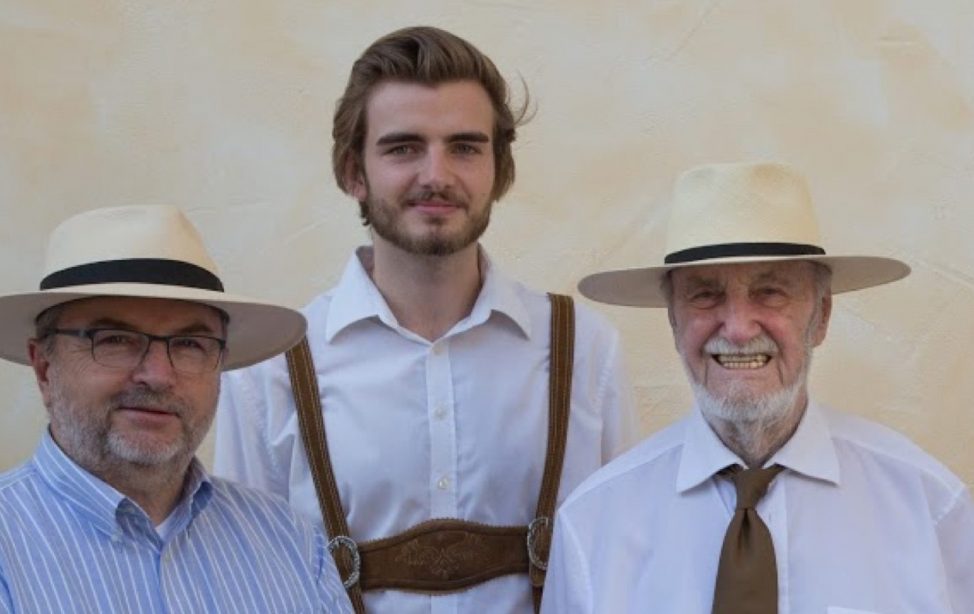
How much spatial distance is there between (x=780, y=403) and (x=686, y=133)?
1334 millimetres

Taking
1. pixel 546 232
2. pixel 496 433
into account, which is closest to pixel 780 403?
pixel 496 433

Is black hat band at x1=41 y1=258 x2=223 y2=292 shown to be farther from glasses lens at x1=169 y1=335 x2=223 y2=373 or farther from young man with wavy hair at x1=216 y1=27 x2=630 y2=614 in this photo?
young man with wavy hair at x1=216 y1=27 x2=630 y2=614

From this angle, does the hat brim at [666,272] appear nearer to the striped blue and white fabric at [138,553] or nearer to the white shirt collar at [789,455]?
the white shirt collar at [789,455]

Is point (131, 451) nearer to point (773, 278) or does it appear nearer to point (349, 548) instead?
point (349, 548)

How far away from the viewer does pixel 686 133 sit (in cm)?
365

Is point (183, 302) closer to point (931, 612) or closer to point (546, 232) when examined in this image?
point (931, 612)

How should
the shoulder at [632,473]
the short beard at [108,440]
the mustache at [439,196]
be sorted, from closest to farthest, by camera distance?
the short beard at [108,440], the shoulder at [632,473], the mustache at [439,196]

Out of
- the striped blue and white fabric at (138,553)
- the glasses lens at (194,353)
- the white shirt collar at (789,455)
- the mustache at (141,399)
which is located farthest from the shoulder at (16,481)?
the white shirt collar at (789,455)

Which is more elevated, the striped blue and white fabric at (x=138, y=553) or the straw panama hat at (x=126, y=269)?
the straw panama hat at (x=126, y=269)

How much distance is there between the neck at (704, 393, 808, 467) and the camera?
2.48 meters

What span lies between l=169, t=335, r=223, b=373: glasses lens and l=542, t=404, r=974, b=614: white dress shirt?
26.7 inches

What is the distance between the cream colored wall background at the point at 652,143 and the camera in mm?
3588

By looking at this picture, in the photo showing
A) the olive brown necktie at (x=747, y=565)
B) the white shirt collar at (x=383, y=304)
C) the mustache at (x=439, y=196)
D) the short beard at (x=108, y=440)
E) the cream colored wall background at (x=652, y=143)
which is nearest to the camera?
the short beard at (x=108, y=440)

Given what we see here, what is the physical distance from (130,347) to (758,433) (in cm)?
103
